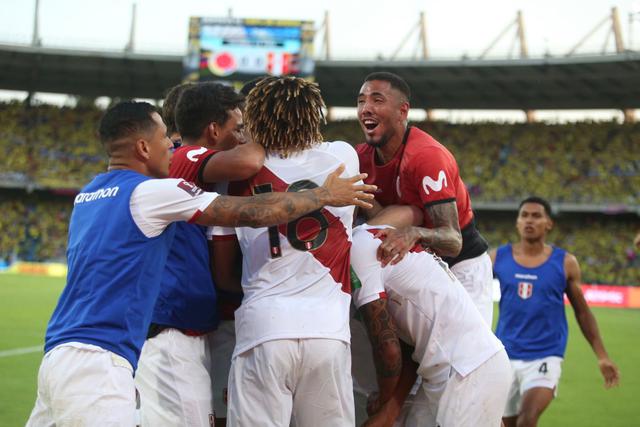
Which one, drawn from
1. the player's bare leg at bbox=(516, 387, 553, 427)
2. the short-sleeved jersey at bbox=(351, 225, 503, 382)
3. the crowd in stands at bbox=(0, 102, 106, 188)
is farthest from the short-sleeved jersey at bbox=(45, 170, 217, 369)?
the crowd in stands at bbox=(0, 102, 106, 188)

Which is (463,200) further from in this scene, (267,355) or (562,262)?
(562,262)

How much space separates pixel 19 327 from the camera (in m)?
15.3

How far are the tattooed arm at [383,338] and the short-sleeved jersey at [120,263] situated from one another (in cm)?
97

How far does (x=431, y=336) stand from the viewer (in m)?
3.92

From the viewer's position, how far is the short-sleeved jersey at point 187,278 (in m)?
4.05

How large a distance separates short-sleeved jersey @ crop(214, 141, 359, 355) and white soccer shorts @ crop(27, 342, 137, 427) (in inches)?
23.3

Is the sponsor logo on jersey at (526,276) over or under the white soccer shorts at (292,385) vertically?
under

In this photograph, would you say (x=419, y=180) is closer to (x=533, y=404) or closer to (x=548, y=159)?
(x=533, y=404)

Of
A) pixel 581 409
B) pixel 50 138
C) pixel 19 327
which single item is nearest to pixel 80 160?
pixel 50 138

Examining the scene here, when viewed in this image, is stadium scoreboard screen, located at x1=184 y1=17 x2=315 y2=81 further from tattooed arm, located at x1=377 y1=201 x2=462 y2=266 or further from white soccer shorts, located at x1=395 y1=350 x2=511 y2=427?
white soccer shorts, located at x1=395 y1=350 x2=511 y2=427

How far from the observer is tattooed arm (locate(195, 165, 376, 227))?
3615mm

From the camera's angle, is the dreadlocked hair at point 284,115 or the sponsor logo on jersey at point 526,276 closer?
the dreadlocked hair at point 284,115

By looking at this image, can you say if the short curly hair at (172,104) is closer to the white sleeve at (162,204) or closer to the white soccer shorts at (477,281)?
the white sleeve at (162,204)

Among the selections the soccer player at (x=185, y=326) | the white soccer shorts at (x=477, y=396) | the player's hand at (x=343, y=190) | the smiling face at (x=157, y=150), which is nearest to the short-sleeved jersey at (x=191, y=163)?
the soccer player at (x=185, y=326)
